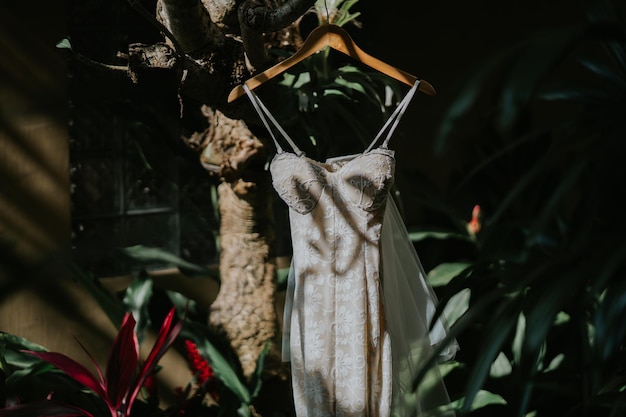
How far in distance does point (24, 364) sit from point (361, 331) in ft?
4.38

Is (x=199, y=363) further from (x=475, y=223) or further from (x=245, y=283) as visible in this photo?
(x=475, y=223)

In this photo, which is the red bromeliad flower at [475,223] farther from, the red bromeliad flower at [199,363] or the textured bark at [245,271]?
the red bromeliad flower at [199,363]

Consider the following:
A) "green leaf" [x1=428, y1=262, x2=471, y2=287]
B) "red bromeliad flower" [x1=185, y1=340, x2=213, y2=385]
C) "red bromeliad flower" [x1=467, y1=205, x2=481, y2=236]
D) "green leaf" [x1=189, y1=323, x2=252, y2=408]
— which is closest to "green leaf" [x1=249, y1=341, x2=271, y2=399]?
"green leaf" [x1=189, y1=323, x2=252, y2=408]

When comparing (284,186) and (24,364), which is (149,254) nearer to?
(24,364)

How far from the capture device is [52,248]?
3.16m

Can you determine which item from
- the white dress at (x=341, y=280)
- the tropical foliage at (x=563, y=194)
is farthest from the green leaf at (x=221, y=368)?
the tropical foliage at (x=563, y=194)

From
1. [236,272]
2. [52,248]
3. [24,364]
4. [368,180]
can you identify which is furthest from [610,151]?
[52,248]

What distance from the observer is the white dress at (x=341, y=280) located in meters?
2.00

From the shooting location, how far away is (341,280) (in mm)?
2021

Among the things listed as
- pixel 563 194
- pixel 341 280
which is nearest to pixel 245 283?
pixel 341 280

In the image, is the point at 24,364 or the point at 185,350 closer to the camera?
the point at 24,364

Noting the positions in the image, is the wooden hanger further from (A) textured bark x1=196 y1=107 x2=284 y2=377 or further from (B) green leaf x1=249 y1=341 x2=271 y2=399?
(B) green leaf x1=249 y1=341 x2=271 y2=399

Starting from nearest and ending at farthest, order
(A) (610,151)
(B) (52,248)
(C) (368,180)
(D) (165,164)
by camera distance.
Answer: (A) (610,151)
(C) (368,180)
(B) (52,248)
(D) (165,164)

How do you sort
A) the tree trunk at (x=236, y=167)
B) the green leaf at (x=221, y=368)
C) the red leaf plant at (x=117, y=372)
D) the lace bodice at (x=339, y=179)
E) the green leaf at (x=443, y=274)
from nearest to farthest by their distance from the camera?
the lace bodice at (x=339, y=179), the tree trunk at (x=236, y=167), the red leaf plant at (x=117, y=372), the green leaf at (x=221, y=368), the green leaf at (x=443, y=274)
